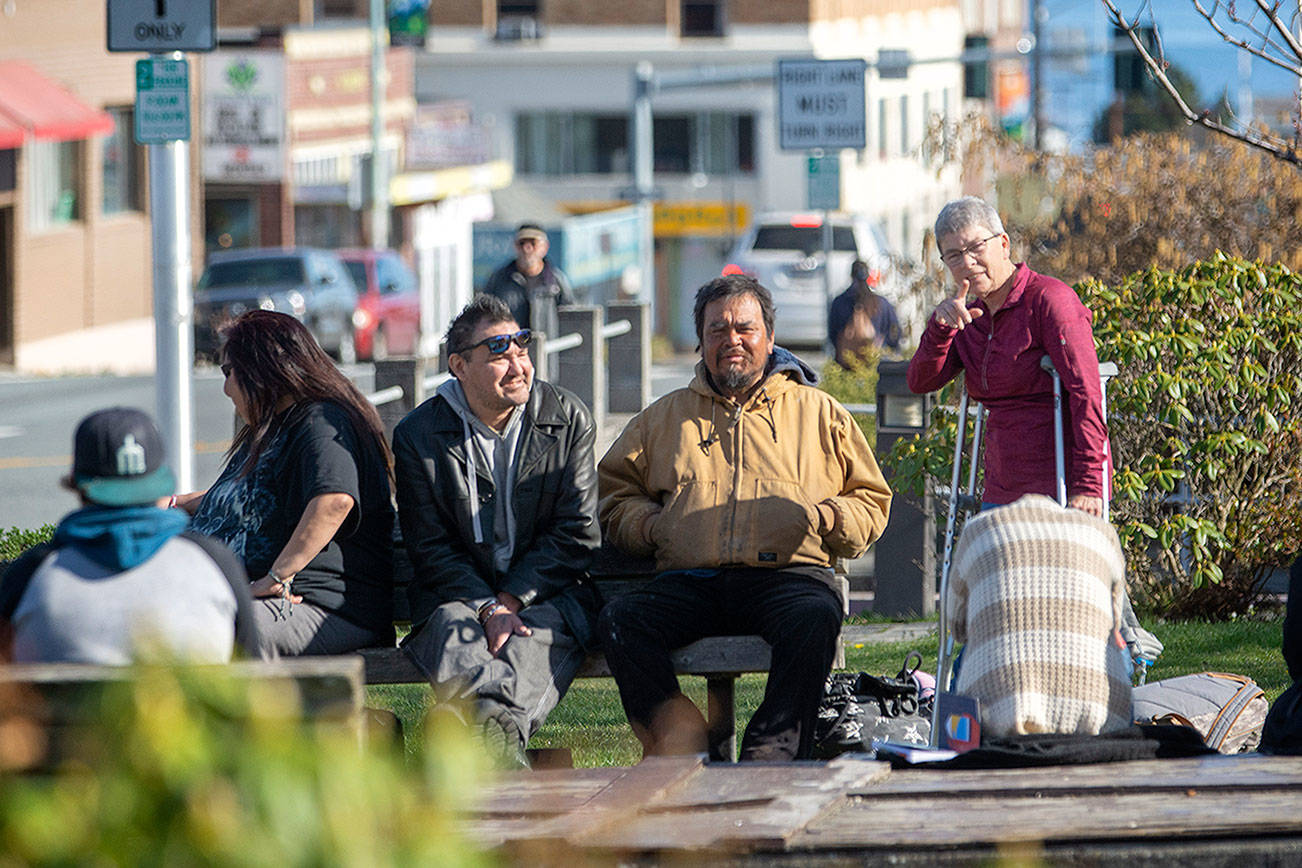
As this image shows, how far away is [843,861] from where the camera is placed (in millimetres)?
3613

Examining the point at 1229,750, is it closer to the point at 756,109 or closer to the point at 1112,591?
the point at 1112,591

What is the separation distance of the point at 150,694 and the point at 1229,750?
161 inches

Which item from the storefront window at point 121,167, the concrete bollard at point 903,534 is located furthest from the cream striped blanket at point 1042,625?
the storefront window at point 121,167

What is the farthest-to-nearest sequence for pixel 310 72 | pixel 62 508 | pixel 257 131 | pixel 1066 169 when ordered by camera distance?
pixel 310 72 < pixel 257 131 < pixel 1066 169 < pixel 62 508

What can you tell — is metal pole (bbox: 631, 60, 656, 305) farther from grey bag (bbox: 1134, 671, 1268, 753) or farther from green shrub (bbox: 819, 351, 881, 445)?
grey bag (bbox: 1134, 671, 1268, 753)

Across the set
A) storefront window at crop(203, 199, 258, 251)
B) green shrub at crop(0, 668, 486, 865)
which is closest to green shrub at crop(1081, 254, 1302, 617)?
green shrub at crop(0, 668, 486, 865)

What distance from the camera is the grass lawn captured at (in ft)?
22.5

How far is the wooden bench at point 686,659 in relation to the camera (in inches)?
213

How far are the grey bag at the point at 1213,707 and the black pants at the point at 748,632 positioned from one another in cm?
97

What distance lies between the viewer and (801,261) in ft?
108

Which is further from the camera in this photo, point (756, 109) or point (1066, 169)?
point (756, 109)

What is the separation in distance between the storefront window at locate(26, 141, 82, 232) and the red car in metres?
5.20

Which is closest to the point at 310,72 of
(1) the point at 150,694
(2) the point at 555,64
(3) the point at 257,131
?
(3) the point at 257,131

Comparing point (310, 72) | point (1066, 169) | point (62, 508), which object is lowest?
point (62, 508)
